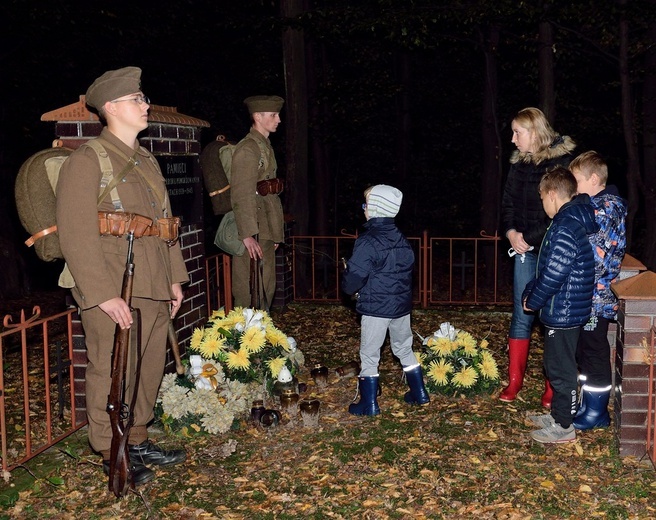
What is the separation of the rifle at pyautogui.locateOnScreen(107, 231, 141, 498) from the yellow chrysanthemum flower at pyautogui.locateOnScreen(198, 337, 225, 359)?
1535 millimetres

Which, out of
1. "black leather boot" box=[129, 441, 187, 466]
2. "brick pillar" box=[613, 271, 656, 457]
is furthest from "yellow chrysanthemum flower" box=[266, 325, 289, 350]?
"brick pillar" box=[613, 271, 656, 457]

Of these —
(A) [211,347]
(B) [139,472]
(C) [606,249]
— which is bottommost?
(B) [139,472]

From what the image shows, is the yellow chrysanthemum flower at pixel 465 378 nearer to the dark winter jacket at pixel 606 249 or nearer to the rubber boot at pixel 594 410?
the rubber boot at pixel 594 410

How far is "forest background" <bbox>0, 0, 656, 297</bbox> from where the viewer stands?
1207cm

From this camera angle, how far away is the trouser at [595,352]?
5.52 metres

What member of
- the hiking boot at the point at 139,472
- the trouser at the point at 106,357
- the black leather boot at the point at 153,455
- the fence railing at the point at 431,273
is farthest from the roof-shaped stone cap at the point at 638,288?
the fence railing at the point at 431,273

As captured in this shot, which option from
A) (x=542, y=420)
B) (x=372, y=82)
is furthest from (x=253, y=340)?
(x=372, y=82)

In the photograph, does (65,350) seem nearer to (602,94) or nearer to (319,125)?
(319,125)

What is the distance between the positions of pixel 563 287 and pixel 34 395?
16.0 feet

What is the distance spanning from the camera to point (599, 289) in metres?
5.50

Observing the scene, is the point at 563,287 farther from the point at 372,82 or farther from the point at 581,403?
the point at 372,82

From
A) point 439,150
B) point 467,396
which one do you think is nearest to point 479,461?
point 467,396

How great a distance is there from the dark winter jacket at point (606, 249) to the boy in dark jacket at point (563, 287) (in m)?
0.17

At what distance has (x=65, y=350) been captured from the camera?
8.96 meters
